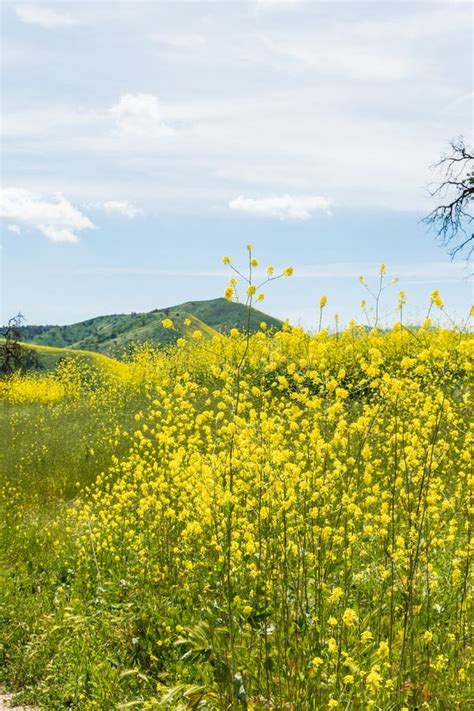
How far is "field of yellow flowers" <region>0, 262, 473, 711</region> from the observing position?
3504mm

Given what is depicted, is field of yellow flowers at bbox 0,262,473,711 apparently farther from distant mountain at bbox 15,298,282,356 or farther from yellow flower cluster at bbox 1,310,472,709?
distant mountain at bbox 15,298,282,356

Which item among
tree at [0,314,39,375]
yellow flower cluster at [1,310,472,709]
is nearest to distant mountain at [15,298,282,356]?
tree at [0,314,39,375]

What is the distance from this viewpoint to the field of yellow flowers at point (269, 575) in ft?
11.5

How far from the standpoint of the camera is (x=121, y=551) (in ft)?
22.1

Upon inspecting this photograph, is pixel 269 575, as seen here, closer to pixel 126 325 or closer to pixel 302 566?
pixel 302 566

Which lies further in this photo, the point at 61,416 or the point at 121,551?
the point at 61,416

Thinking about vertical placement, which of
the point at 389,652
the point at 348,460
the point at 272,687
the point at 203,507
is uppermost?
the point at 348,460

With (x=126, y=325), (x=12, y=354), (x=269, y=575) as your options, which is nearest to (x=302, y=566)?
(x=269, y=575)

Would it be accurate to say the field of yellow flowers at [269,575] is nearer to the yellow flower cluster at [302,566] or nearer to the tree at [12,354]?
the yellow flower cluster at [302,566]

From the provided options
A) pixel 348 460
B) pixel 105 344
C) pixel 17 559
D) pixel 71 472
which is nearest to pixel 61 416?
pixel 71 472

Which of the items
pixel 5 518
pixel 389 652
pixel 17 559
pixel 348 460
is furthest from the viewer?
pixel 5 518

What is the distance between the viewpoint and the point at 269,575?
4109mm

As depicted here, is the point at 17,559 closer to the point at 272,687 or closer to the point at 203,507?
the point at 203,507

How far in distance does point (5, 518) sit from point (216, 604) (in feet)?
22.5
